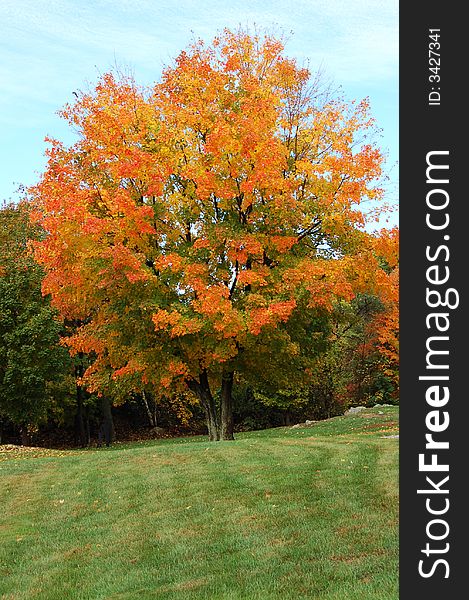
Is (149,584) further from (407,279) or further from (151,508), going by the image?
(407,279)

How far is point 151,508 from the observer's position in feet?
33.3

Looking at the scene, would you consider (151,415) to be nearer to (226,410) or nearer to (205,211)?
(226,410)

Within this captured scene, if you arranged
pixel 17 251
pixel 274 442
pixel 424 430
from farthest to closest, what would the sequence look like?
pixel 17 251 → pixel 274 442 → pixel 424 430

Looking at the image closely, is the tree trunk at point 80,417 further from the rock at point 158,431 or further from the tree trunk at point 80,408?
the rock at point 158,431

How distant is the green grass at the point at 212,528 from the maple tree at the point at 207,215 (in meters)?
4.41

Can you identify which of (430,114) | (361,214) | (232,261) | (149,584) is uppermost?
(361,214)

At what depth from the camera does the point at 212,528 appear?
8.61 metres

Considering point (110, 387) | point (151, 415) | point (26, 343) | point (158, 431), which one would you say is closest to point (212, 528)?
point (110, 387)

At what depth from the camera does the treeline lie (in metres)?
27.4

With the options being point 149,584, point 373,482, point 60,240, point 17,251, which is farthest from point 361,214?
point 17,251

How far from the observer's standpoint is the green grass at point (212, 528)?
656 cm

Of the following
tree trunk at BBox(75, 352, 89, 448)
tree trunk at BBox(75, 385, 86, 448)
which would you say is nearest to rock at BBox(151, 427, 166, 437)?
tree trunk at BBox(75, 352, 89, 448)

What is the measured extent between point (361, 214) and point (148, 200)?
20.0 ft

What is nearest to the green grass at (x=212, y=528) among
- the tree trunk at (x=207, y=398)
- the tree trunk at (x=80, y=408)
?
the tree trunk at (x=207, y=398)
